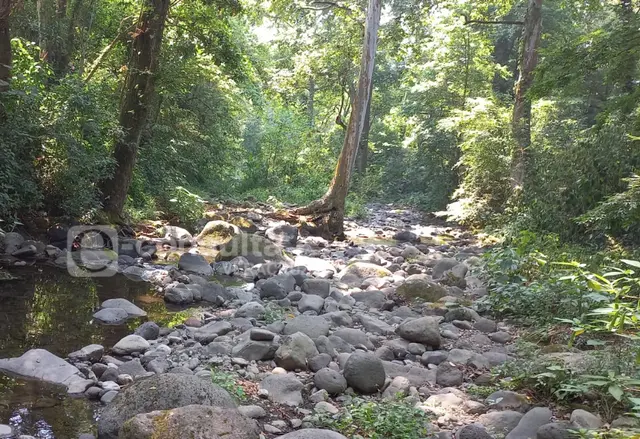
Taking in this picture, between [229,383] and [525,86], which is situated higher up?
[525,86]

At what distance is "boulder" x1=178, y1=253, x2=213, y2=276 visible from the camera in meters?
7.86

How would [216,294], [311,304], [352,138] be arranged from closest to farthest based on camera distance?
[311,304] → [216,294] → [352,138]

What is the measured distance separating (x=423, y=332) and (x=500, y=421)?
182 cm

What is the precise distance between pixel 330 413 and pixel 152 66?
794 cm

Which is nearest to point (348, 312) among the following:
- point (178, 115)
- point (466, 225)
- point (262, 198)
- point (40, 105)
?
point (40, 105)

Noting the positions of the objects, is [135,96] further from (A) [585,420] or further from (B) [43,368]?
(A) [585,420]

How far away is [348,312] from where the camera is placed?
620 cm

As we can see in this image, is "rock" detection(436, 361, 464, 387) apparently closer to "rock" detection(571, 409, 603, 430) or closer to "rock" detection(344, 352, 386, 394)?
"rock" detection(344, 352, 386, 394)

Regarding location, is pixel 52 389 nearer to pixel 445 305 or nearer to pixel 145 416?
pixel 145 416

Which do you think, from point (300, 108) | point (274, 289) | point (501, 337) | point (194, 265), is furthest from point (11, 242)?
point (300, 108)

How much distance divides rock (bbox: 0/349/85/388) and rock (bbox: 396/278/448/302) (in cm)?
426

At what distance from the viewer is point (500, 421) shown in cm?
330

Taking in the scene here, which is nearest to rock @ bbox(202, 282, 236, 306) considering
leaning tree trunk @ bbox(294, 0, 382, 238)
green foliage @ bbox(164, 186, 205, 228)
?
green foliage @ bbox(164, 186, 205, 228)

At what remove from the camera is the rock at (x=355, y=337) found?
5.03 metres
